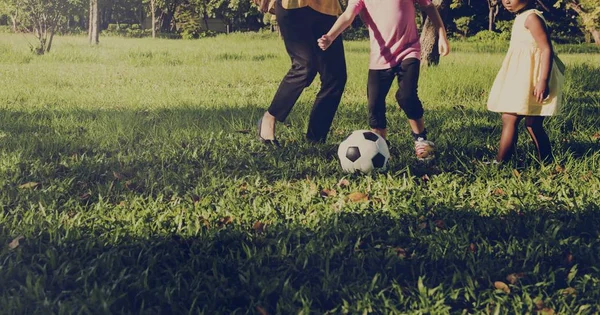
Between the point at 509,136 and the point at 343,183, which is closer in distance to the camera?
the point at 343,183

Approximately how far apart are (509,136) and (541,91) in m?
0.42

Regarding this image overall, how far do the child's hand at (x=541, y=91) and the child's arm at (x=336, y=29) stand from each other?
143 centimetres

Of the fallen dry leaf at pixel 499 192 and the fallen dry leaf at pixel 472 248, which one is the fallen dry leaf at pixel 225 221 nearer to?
the fallen dry leaf at pixel 472 248

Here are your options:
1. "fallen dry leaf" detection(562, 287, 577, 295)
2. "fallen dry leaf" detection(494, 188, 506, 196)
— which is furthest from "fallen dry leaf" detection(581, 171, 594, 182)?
"fallen dry leaf" detection(562, 287, 577, 295)

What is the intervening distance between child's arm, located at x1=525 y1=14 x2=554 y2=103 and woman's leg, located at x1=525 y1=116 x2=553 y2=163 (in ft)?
0.93

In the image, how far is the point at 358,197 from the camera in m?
4.06

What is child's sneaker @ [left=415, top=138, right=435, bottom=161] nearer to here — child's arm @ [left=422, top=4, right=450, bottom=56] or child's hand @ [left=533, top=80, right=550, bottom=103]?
child's arm @ [left=422, top=4, right=450, bottom=56]

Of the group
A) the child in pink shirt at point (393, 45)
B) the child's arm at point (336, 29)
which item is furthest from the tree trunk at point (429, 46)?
the child's arm at point (336, 29)

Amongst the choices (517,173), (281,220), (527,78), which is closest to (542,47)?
(527,78)

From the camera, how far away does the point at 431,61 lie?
1288cm

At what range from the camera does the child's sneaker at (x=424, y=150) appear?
5.09m

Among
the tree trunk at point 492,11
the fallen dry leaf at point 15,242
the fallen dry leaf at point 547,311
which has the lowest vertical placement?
the fallen dry leaf at point 15,242

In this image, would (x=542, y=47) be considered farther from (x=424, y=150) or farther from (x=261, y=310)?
(x=261, y=310)

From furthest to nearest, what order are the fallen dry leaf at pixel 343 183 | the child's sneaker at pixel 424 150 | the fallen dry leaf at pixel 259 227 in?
the child's sneaker at pixel 424 150 → the fallen dry leaf at pixel 343 183 → the fallen dry leaf at pixel 259 227
